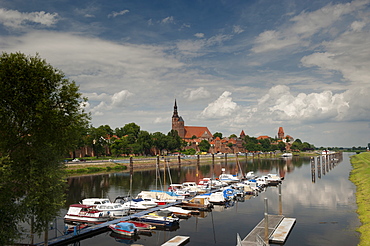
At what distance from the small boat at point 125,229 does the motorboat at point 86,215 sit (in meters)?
5.58

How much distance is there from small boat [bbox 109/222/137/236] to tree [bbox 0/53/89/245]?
418 inches

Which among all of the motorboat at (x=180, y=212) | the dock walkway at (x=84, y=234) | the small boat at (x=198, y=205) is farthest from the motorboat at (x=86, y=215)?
the small boat at (x=198, y=205)

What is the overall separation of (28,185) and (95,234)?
44.7 feet

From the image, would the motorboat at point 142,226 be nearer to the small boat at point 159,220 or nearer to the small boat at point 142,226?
the small boat at point 142,226

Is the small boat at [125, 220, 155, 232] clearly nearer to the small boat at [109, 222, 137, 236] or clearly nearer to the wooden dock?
the small boat at [109, 222, 137, 236]

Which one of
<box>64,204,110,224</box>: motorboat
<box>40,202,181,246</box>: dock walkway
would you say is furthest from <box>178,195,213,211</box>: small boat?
<box>64,204,110,224</box>: motorboat

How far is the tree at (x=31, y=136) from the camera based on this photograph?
24531 millimetres

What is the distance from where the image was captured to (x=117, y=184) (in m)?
83.5

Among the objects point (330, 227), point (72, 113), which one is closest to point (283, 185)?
point (330, 227)

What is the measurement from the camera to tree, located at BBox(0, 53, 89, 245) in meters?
24.5

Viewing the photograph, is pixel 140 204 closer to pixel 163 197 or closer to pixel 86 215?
pixel 86 215

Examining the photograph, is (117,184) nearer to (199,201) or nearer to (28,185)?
(199,201)

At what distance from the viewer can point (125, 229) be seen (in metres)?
36.1

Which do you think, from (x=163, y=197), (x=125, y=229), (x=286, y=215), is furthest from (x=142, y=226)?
(x=286, y=215)
